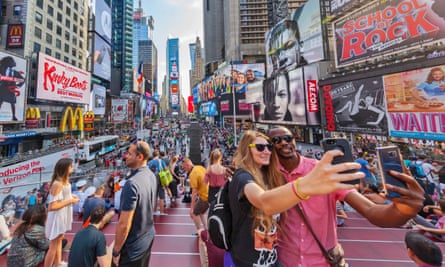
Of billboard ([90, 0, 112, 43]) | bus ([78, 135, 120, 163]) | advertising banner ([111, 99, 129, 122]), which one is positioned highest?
billboard ([90, 0, 112, 43])

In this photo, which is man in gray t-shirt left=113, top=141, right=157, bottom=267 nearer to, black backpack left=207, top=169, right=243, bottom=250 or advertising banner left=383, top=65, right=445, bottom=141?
black backpack left=207, top=169, right=243, bottom=250

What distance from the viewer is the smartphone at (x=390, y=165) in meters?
1.20

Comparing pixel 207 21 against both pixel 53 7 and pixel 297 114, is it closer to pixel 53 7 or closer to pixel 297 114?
pixel 53 7

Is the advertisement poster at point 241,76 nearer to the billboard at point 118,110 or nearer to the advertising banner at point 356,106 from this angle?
the billboard at point 118,110

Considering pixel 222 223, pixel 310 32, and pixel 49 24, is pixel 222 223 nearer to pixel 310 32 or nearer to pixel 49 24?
pixel 310 32

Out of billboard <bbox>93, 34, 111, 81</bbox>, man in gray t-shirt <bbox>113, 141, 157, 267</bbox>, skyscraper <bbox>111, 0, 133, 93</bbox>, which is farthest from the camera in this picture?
skyscraper <bbox>111, 0, 133, 93</bbox>

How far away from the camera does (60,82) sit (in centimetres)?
2597

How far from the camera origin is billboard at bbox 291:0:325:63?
31.9m

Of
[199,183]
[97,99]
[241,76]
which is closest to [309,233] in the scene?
[199,183]

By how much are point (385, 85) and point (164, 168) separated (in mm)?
21139

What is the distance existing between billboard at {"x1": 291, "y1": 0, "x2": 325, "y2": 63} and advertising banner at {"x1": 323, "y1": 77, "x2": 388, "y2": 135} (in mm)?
10088

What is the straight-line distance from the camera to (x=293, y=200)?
116cm

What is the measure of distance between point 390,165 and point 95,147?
33.9 metres

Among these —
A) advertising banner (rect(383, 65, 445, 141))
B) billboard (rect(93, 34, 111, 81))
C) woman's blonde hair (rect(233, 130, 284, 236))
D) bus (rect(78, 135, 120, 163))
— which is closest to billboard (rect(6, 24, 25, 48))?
billboard (rect(93, 34, 111, 81))
